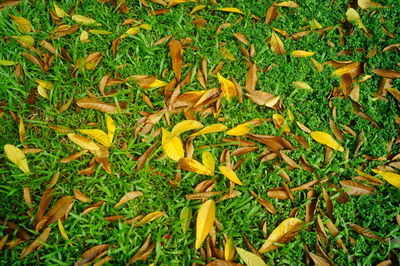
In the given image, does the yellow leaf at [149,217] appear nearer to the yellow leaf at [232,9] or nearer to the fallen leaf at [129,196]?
the fallen leaf at [129,196]

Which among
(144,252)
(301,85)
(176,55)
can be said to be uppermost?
(176,55)

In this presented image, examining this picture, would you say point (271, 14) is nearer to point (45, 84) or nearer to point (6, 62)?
point (45, 84)

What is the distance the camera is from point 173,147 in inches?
76.5

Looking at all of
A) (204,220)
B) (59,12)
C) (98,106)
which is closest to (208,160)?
(204,220)

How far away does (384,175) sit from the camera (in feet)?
6.24

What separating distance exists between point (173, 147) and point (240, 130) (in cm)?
44

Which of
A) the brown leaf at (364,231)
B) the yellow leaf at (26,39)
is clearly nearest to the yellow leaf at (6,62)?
the yellow leaf at (26,39)

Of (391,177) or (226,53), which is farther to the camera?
(226,53)

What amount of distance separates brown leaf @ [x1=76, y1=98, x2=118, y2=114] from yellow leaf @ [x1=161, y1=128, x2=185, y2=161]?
40 cm

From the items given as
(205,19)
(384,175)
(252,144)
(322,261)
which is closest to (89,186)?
(252,144)

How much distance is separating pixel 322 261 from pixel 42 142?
178 centimetres

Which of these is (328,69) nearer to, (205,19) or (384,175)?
(384,175)

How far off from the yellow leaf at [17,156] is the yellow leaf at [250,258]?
4.30 ft

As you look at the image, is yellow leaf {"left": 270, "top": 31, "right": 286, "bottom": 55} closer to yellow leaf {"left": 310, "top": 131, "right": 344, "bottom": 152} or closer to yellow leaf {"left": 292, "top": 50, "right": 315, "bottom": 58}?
yellow leaf {"left": 292, "top": 50, "right": 315, "bottom": 58}
